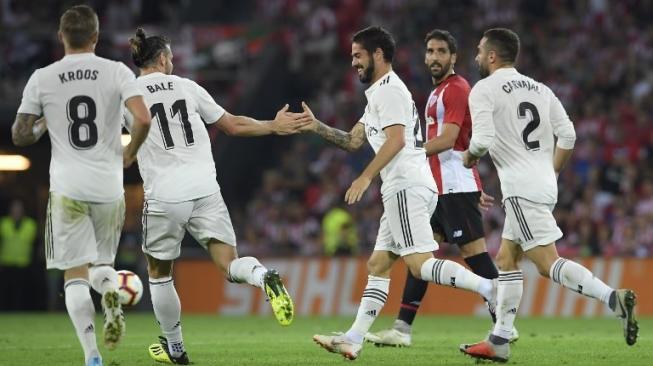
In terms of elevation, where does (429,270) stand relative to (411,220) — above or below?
below

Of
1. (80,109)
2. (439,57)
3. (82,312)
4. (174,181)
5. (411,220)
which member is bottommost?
(82,312)

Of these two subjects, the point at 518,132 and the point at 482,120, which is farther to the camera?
the point at 518,132

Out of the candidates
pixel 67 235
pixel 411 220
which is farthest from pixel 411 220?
pixel 67 235

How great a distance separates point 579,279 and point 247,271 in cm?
232

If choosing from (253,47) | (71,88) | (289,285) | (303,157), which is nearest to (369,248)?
(289,285)

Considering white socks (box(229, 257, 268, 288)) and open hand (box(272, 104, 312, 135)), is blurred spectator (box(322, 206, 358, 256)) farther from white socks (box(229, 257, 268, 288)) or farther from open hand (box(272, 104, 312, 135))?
white socks (box(229, 257, 268, 288))

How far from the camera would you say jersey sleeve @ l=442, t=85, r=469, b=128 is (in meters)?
10.2

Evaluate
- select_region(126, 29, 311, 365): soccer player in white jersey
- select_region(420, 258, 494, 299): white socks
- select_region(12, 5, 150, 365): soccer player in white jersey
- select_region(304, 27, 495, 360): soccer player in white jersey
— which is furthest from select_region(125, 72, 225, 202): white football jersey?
select_region(420, 258, 494, 299): white socks

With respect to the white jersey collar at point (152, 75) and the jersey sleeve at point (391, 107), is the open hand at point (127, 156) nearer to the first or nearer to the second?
the white jersey collar at point (152, 75)

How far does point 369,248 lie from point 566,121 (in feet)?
37.1

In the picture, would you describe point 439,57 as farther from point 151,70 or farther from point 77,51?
point 77,51

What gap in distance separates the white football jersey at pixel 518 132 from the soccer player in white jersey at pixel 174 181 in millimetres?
1746

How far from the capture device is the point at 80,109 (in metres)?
7.95

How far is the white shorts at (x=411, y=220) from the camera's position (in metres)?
8.72
